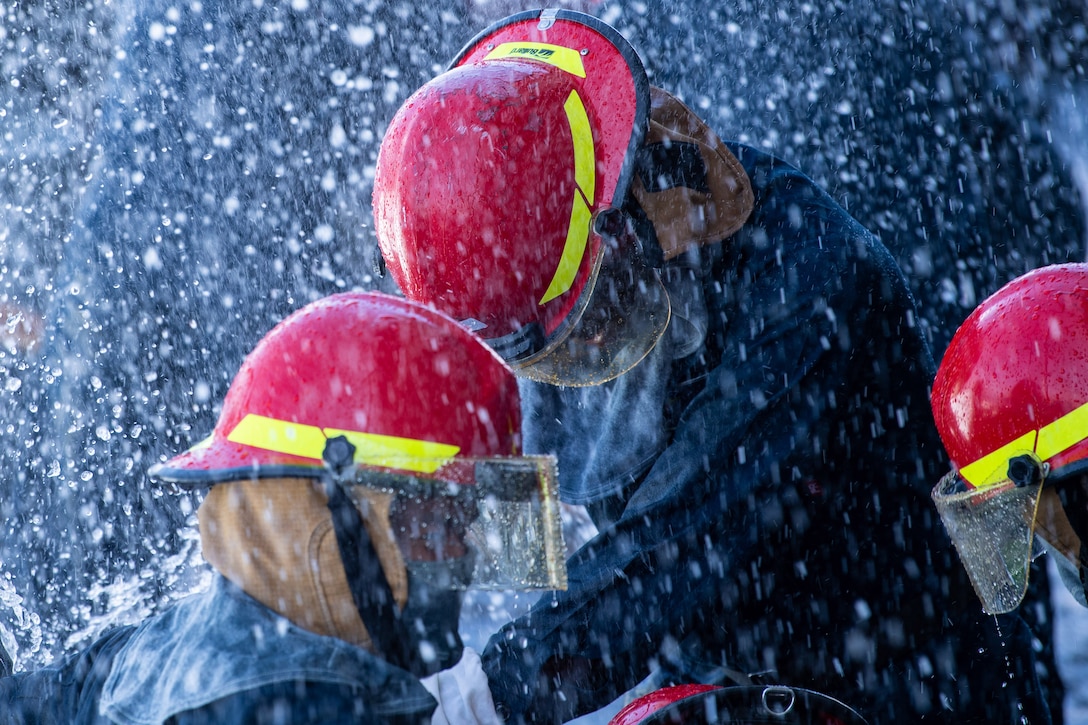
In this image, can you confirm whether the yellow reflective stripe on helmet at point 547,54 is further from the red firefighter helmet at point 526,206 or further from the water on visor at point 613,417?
the water on visor at point 613,417

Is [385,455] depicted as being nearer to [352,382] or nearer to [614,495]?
[352,382]

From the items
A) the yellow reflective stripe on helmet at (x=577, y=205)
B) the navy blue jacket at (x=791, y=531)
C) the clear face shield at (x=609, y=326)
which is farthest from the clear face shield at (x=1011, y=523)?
the yellow reflective stripe on helmet at (x=577, y=205)

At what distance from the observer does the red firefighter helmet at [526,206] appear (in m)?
2.45

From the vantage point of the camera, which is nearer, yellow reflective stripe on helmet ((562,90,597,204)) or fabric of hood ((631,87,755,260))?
yellow reflective stripe on helmet ((562,90,597,204))

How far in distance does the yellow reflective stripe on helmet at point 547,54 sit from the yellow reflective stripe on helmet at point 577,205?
0.68 feet

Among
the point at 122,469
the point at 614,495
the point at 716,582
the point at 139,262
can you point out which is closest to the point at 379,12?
the point at 139,262

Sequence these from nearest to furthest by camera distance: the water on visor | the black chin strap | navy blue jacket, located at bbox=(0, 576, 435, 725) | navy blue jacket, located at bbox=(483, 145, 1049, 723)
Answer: navy blue jacket, located at bbox=(0, 576, 435, 725) → the black chin strap → navy blue jacket, located at bbox=(483, 145, 1049, 723) → the water on visor

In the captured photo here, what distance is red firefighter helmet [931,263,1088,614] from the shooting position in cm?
217

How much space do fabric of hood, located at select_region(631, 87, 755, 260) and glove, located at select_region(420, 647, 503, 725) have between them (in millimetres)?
1123

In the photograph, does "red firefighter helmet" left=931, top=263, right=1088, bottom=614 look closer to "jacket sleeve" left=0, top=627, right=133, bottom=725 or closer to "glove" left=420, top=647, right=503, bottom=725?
"glove" left=420, top=647, right=503, bottom=725

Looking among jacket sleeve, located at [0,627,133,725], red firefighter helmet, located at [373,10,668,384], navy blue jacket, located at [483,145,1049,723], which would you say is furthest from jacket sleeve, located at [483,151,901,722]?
Result: jacket sleeve, located at [0,627,133,725]

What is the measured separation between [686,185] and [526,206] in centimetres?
53

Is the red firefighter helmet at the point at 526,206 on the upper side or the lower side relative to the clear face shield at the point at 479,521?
upper

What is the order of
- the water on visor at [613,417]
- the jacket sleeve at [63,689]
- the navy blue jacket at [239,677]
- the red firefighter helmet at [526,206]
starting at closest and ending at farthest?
the navy blue jacket at [239,677]
the jacket sleeve at [63,689]
the red firefighter helmet at [526,206]
the water on visor at [613,417]
